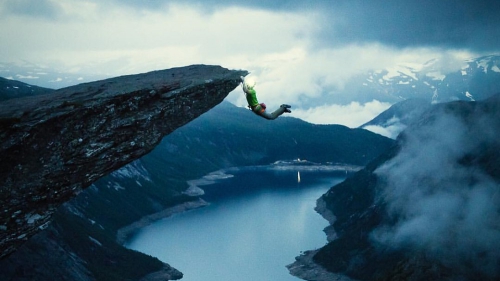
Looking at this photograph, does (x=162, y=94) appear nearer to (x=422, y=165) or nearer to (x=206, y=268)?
(x=206, y=268)

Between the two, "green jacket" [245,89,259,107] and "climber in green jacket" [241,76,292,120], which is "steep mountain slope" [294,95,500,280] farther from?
"green jacket" [245,89,259,107]

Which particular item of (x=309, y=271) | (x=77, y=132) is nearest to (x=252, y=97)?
(x=77, y=132)

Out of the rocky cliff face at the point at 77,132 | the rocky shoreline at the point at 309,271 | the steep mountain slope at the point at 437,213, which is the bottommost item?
the rocky shoreline at the point at 309,271

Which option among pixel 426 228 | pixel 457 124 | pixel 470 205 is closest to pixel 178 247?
pixel 426 228

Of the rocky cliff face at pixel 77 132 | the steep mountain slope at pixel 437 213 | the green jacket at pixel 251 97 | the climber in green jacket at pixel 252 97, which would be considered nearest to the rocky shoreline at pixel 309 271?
the steep mountain slope at pixel 437 213

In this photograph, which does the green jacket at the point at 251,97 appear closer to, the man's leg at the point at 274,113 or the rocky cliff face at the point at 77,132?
the man's leg at the point at 274,113

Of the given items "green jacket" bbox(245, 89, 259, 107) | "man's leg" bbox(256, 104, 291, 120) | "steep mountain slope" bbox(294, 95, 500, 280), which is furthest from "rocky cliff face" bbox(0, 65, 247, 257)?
"steep mountain slope" bbox(294, 95, 500, 280)
